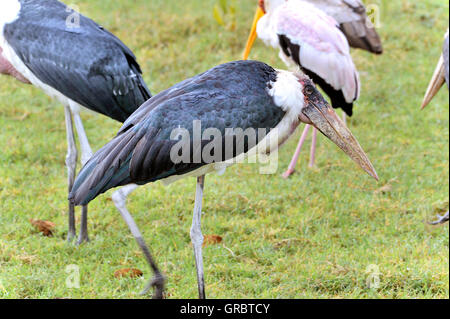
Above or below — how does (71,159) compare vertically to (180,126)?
below

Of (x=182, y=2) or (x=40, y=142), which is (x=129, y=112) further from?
(x=182, y=2)

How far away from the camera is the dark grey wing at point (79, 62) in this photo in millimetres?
4355

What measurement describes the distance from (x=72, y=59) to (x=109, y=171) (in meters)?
1.17

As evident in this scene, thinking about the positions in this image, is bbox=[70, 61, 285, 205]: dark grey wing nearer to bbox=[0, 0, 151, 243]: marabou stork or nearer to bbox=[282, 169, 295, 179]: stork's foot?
bbox=[0, 0, 151, 243]: marabou stork

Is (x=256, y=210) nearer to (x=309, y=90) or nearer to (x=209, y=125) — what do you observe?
(x=309, y=90)

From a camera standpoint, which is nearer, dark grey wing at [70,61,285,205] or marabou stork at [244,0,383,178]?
dark grey wing at [70,61,285,205]

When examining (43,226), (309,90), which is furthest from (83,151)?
(309,90)

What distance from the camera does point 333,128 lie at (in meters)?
3.68

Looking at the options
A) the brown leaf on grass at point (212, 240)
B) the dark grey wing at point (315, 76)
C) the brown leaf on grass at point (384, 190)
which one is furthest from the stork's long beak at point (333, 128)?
the dark grey wing at point (315, 76)

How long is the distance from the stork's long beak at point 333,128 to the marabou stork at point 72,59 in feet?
3.93

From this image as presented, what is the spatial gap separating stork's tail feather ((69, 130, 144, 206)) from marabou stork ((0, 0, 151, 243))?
906 mm

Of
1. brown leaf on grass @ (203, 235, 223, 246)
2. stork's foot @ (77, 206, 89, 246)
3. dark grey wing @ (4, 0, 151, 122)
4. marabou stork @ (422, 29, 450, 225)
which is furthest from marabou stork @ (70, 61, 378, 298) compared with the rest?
marabou stork @ (422, 29, 450, 225)

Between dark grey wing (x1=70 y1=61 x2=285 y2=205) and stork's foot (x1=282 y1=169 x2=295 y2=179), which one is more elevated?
dark grey wing (x1=70 y1=61 x2=285 y2=205)

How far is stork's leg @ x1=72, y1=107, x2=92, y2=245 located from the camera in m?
4.52
